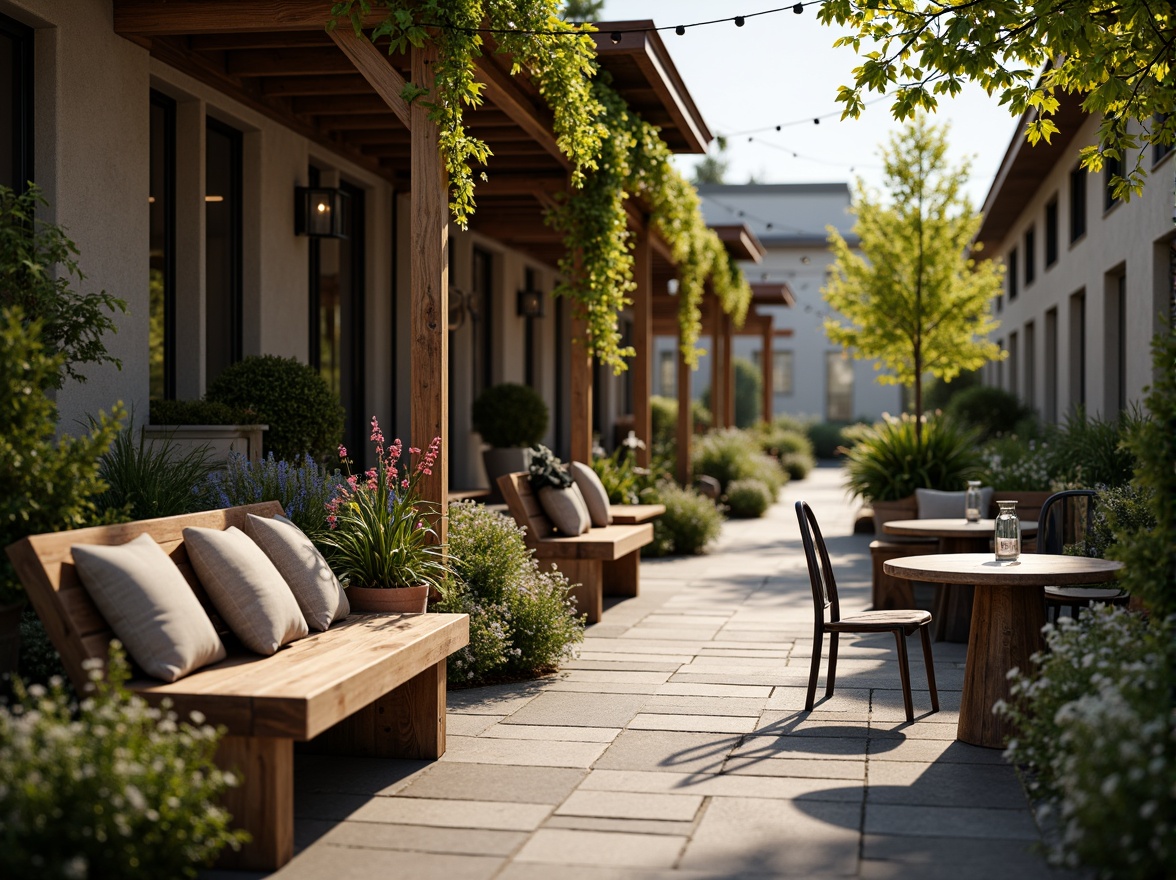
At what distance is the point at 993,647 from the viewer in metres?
5.24

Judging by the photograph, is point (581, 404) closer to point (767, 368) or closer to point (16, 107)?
point (16, 107)

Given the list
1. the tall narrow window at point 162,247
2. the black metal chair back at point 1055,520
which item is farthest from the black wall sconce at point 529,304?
the black metal chair back at point 1055,520

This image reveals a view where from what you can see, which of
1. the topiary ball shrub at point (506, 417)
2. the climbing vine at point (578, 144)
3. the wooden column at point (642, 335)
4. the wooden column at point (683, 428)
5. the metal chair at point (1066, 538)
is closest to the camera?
the climbing vine at point (578, 144)

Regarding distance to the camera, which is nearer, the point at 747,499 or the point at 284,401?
the point at 284,401

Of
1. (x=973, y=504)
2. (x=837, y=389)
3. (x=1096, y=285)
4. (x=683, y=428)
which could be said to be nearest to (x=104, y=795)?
(x=973, y=504)

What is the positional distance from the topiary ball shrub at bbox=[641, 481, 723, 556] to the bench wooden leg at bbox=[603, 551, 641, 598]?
8.74ft

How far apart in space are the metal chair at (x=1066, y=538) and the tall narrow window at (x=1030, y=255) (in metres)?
11.3

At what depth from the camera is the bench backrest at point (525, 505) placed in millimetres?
8172

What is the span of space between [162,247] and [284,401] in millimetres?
1424

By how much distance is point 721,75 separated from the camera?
38.8 ft

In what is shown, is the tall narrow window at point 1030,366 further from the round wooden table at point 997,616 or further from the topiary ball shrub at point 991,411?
the round wooden table at point 997,616

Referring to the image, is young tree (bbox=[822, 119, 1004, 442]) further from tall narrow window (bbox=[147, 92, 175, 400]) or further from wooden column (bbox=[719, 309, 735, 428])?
tall narrow window (bbox=[147, 92, 175, 400])

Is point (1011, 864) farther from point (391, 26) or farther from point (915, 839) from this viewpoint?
point (391, 26)

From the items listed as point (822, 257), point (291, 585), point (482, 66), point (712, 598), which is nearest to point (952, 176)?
point (712, 598)
